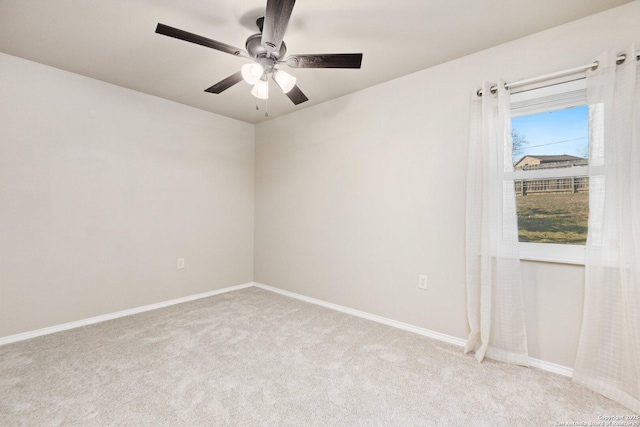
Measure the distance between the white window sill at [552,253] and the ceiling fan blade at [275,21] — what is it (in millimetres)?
2128

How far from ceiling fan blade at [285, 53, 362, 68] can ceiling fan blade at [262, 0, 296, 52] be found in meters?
0.13

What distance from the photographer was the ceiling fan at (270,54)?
4.66 feet

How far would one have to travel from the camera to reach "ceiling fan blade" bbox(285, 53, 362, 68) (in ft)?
5.54

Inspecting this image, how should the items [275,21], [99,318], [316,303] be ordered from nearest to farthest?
[275,21] → [99,318] → [316,303]

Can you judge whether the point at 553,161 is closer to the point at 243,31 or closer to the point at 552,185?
the point at 552,185

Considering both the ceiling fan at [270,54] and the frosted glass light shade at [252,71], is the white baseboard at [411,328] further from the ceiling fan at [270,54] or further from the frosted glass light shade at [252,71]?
the frosted glass light shade at [252,71]

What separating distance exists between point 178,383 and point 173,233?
193 cm

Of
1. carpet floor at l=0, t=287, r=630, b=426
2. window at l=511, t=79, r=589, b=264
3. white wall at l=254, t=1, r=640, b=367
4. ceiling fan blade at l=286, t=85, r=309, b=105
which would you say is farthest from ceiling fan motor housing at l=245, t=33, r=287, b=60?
carpet floor at l=0, t=287, r=630, b=426

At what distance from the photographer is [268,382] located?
1832 mm

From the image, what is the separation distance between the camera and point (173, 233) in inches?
132

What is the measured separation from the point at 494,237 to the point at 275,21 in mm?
1956

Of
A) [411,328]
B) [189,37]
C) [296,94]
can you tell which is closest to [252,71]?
[189,37]

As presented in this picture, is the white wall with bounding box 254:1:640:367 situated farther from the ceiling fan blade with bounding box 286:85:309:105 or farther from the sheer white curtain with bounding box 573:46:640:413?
the ceiling fan blade with bounding box 286:85:309:105

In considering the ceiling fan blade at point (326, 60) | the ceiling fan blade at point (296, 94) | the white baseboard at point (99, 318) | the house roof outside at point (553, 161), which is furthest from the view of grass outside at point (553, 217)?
the white baseboard at point (99, 318)
